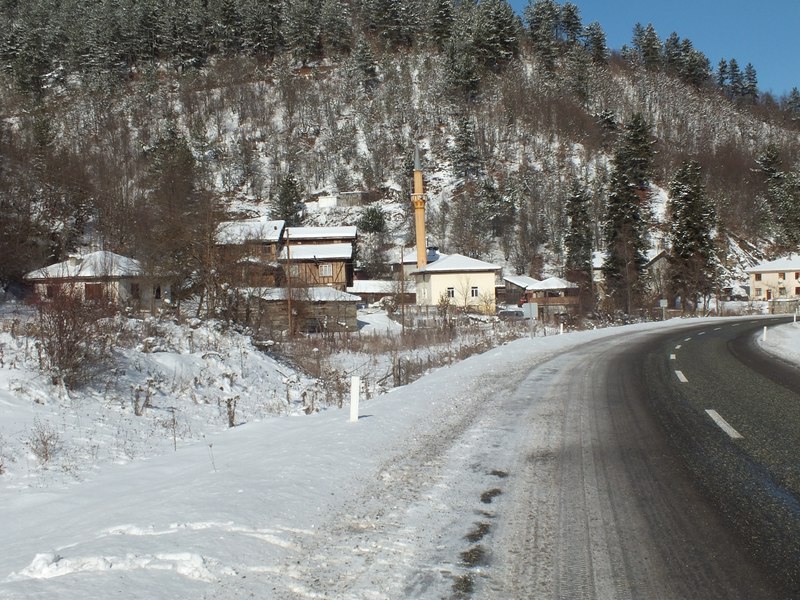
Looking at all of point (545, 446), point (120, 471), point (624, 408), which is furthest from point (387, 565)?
point (624, 408)

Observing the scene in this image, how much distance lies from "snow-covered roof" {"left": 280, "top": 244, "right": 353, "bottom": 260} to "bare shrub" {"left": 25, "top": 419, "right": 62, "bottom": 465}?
56051 millimetres

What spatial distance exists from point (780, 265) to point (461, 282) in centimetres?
5239

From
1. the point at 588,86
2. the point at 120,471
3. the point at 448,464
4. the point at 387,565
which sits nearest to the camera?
the point at 387,565

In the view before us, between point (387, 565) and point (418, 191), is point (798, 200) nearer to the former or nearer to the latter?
point (418, 191)

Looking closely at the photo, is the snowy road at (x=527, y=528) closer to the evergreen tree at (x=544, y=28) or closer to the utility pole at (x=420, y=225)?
the utility pole at (x=420, y=225)

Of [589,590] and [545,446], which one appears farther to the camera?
[545,446]

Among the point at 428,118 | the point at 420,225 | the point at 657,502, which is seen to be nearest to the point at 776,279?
the point at 420,225

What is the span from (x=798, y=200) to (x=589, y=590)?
112065 mm

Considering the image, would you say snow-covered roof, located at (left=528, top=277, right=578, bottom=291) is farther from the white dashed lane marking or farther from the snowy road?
the snowy road

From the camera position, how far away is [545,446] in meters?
7.11

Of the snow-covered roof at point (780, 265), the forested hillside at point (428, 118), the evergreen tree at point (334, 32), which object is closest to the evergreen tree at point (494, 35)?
the forested hillside at point (428, 118)

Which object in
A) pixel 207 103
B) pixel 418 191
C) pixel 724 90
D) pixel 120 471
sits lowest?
pixel 120 471

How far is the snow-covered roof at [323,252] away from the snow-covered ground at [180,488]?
171ft

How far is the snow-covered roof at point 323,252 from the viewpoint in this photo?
66.2 metres
